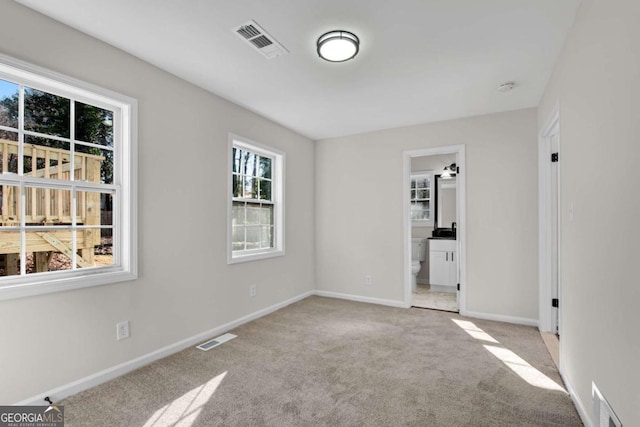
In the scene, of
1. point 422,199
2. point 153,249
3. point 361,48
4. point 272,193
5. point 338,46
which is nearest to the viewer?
point 338,46

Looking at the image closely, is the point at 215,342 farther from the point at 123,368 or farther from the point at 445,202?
the point at 445,202

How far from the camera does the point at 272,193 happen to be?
4398 millimetres

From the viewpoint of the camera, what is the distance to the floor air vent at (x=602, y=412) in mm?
1414

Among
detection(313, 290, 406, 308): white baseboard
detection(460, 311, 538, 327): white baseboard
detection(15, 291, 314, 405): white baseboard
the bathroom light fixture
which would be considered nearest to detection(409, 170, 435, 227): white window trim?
the bathroom light fixture

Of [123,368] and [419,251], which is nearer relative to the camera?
[123,368]

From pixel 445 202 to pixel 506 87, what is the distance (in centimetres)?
300

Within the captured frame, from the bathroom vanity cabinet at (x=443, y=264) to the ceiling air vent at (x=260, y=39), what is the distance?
4040mm

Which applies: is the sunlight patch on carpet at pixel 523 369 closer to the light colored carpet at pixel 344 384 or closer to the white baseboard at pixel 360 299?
the light colored carpet at pixel 344 384

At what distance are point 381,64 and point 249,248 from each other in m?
2.57

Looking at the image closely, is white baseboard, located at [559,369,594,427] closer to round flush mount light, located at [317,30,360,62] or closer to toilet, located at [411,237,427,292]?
round flush mount light, located at [317,30,360,62]

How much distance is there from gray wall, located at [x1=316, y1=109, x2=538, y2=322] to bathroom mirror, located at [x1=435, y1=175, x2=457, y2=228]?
6.10 ft

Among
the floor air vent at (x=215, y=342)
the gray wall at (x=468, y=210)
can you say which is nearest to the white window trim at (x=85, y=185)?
the floor air vent at (x=215, y=342)
